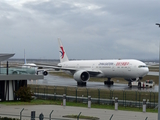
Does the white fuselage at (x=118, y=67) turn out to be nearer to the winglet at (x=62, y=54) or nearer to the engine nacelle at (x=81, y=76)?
the engine nacelle at (x=81, y=76)

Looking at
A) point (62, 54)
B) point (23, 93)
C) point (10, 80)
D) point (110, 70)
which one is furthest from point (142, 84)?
point (10, 80)

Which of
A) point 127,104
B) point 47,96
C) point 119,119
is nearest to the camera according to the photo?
point 119,119

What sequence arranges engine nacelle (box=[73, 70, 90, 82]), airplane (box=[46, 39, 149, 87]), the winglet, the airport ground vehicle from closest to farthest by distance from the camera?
1. the airport ground vehicle
2. airplane (box=[46, 39, 149, 87])
3. engine nacelle (box=[73, 70, 90, 82])
4. the winglet

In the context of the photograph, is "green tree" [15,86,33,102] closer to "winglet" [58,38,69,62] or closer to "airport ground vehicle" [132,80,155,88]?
"airport ground vehicle" [132,80,155,88]

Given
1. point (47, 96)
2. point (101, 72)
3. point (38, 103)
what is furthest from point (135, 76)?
point (38, 103)

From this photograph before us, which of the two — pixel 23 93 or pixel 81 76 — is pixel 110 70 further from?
pixel 23 93

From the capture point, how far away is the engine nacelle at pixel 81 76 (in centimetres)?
5217

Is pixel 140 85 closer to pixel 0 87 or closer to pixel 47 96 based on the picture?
pixel 47 96

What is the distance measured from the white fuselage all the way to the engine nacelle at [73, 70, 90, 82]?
2.94m

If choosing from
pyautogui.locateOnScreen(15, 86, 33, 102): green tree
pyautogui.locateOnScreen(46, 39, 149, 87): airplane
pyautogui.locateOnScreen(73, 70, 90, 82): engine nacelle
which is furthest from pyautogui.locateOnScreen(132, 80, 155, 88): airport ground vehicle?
pyautogui.locateOnScreen(15, 86, 33, 102): green tree

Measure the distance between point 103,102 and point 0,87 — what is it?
911 cm

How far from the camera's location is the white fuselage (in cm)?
4942

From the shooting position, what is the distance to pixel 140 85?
49.0 m

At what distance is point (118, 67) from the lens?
2030 inches
